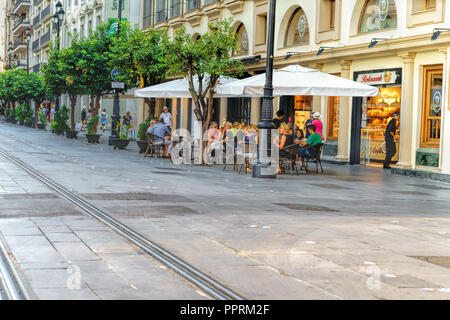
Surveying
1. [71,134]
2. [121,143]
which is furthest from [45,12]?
[121,143]

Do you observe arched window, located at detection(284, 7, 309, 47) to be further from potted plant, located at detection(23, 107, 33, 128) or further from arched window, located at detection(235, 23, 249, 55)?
potted plant, located at detection(23, 107, 33, 128)

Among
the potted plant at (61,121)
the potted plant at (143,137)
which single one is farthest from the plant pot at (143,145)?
the potted plant at (61,121)

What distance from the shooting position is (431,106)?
19.7m

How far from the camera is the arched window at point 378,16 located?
2133 cm

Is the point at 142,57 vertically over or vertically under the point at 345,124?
over

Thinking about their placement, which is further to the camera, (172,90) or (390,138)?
(172,90)

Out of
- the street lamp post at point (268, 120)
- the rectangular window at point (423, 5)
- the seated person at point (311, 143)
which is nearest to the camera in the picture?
the street lamp post at point (268, 120)

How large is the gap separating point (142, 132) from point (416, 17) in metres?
10.4

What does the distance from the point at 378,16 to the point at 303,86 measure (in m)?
5.62

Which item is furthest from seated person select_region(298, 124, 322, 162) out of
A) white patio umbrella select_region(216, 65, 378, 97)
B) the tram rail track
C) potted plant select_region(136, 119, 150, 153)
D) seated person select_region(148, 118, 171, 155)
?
the tram rail track

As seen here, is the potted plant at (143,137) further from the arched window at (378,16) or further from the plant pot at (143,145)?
the arched window at (378,16)

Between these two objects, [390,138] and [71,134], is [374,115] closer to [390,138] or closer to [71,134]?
[390,138]

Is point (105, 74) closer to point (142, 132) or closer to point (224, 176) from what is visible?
point (142, 132)

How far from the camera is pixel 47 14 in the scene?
7412cm
